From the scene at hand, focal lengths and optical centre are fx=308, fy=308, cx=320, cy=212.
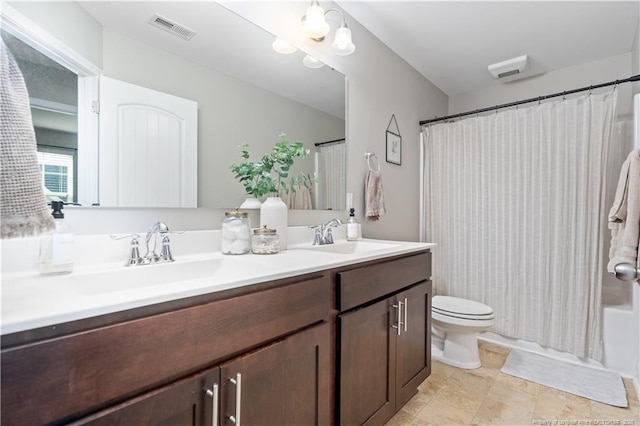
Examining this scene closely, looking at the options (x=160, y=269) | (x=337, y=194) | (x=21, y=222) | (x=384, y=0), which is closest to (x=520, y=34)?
(x=384, y=0)

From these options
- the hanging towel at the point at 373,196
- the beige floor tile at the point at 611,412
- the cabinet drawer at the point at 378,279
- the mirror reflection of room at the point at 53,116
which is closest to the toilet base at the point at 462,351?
the beige floor tile at the point at 611,412

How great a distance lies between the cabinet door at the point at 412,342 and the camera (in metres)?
1.45

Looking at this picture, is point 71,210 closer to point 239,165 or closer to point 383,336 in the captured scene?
point 239,165

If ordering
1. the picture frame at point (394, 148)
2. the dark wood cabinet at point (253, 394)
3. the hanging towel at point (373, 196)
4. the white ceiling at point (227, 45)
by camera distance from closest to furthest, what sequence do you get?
the dark wood cabinet at point (253, 394) < the white ceiling at point (227, 45) < the hanging towel at point (373, 196) < the picture frame at point (394, 148)

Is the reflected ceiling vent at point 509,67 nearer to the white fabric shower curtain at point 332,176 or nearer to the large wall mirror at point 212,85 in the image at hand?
the large wall mirror at point 212,85

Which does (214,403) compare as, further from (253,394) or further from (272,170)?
(272,170)

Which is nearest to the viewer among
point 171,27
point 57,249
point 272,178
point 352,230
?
point 57,249

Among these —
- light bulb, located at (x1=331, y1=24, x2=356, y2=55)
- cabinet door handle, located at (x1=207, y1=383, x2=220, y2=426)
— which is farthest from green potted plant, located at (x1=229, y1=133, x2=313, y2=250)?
cabinet door handle, located at (x1=207, y1=383, x2=220, y2=426)

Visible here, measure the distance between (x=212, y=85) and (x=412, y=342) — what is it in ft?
5.06

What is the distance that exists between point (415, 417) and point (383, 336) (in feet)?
1.99

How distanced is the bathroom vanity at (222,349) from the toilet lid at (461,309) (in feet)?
2.67

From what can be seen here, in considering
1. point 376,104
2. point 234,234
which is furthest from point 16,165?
point 376,104

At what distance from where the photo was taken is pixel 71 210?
3.17 ft

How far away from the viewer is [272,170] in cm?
157
